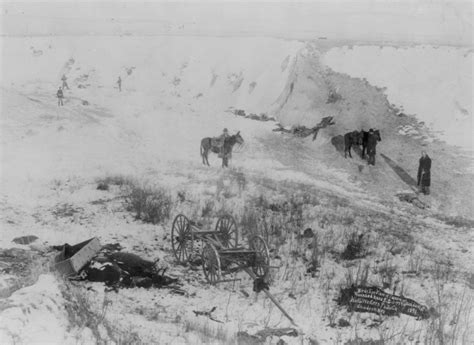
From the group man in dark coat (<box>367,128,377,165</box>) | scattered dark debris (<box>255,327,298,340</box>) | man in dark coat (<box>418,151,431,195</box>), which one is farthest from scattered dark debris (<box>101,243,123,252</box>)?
man in dark coat (<box>367,128,377,165</box>)

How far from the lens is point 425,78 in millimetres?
25906

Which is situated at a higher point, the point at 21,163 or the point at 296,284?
the point at 21,163

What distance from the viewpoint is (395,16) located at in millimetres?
33844

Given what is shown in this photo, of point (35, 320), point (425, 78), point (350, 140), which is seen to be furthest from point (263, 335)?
point (425, 78)

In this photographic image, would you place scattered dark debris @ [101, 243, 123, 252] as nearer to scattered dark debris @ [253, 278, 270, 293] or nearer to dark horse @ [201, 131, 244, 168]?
scattered dark debris @ [253, 278, 270, 293]

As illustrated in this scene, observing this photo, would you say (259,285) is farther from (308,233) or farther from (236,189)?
(236,189)

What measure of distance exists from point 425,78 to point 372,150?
27.5 feet

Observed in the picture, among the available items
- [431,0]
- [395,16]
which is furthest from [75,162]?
[395,16]

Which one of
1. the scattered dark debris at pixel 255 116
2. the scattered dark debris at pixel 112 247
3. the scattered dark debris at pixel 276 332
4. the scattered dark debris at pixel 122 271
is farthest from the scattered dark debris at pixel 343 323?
the scattered dark debris at pixel 255 116

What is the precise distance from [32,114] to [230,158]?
8585mm

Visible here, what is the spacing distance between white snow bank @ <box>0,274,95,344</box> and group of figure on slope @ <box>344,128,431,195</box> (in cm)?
1385

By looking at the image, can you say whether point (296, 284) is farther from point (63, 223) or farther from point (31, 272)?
point (63, 223)

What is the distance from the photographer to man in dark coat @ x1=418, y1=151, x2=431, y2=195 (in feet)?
56.2

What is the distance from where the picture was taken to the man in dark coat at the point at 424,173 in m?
17.1
